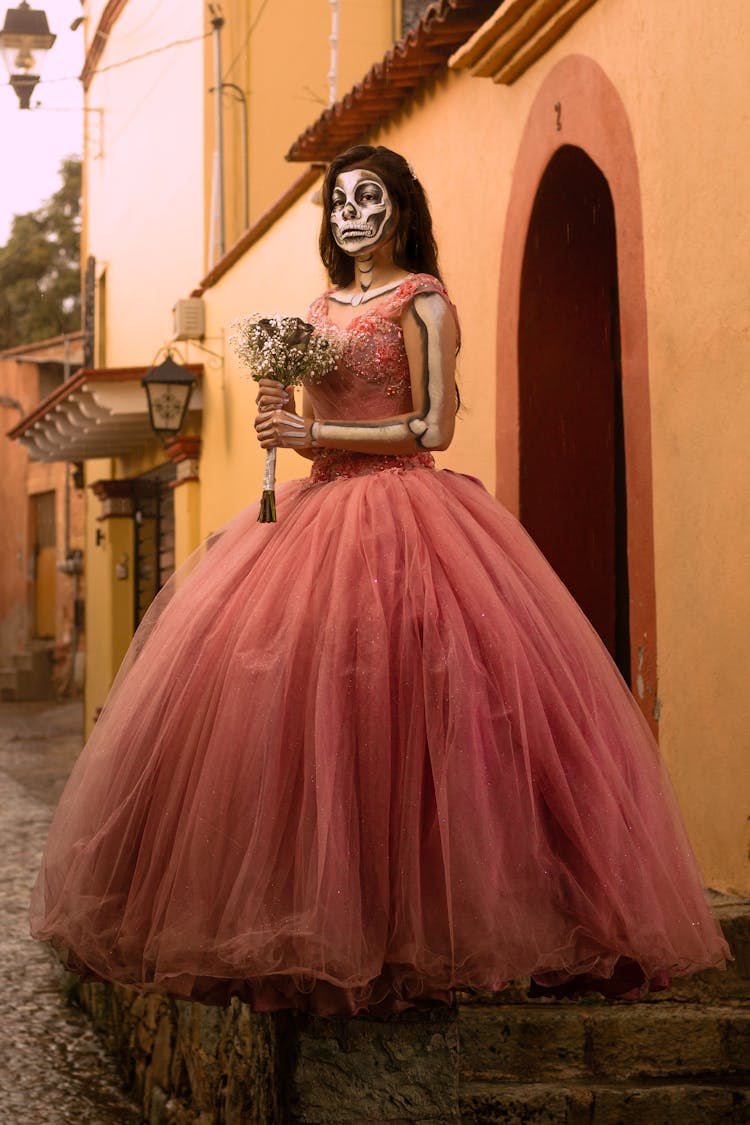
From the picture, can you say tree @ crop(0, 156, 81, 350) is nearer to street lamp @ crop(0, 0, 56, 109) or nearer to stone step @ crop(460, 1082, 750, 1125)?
street lamp @ crop(0, 0, 56, 109)

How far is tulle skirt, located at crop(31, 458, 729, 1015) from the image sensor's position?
102 inches

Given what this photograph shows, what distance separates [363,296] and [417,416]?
36 centimetres

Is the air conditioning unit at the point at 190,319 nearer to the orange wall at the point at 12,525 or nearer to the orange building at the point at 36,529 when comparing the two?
the orange building at the point at 36,529

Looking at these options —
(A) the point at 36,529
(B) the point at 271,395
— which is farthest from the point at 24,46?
(A) the point at 36,529

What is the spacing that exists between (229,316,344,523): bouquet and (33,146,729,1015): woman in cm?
11

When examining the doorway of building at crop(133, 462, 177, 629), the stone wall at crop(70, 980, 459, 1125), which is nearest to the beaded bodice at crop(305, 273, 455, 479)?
the stone wall at crop(70, 980, 459, 1125)

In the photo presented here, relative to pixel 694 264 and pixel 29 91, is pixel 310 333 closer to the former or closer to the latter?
pixel 694 264

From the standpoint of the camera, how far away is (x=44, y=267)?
27312 millimetres

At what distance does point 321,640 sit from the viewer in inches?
112

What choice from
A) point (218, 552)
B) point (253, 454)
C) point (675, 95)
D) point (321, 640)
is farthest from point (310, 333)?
point (253, 454)

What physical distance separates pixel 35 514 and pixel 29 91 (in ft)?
47.5

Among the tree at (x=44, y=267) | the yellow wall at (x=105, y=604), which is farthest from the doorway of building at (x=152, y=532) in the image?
the tree at (x=44, y=267)

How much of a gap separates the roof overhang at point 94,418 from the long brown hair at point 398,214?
25.0 feet

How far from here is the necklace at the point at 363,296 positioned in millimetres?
3340
